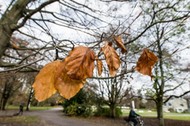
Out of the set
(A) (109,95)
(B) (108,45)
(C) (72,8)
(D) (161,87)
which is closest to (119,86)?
(A) (109,95)

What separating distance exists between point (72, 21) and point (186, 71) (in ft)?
52.3

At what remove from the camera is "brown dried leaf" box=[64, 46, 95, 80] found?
1.97 feet

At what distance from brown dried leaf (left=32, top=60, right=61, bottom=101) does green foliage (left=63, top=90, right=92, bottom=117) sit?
24.2 meters

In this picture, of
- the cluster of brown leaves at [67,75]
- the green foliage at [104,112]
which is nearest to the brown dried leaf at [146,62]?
the cluster of brown leaves at [67,75]

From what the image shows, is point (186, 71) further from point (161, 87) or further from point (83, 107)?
point (83, 107)

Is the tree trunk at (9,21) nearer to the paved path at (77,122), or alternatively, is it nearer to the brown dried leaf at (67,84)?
the brown dried leaf at (67,84)

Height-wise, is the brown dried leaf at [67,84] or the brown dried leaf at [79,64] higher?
the brown dried leaf at [79,64]

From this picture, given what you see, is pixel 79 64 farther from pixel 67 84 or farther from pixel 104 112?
pixel 104 112

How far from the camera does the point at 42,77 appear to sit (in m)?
0.63

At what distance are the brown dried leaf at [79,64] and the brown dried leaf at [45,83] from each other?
49 millimetres

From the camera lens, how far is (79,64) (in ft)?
1.98

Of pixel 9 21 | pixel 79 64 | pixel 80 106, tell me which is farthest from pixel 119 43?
pixel 80 106

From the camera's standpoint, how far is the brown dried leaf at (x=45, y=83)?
1.99ft

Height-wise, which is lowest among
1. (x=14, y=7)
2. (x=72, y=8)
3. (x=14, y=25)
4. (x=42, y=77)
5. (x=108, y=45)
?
(x=42, y=77)
